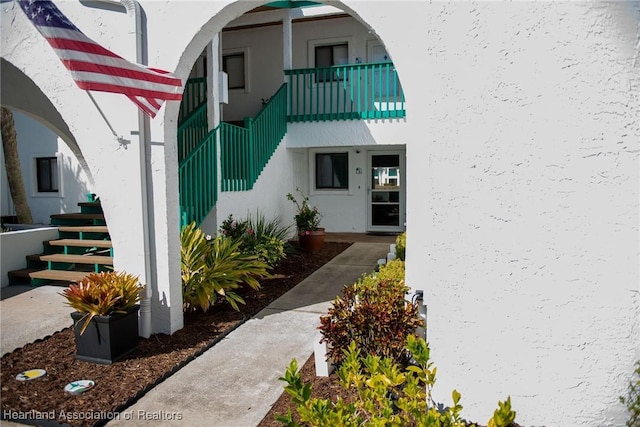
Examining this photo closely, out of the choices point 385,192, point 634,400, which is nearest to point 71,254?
point 634,400

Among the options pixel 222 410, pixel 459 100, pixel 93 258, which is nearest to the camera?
pixel 459 100

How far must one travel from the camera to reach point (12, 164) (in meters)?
9.16

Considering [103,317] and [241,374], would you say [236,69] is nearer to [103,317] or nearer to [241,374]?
[103,317]

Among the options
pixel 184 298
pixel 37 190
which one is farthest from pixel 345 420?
pixel 37 190

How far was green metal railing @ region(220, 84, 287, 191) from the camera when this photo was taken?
7.92 m

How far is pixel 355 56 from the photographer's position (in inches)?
451

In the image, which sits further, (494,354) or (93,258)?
(93,258)

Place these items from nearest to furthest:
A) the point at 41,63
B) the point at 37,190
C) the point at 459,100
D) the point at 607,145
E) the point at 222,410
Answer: the point at 607,145, the point at 459,100, the point at 222,410, the point at 41,63, the point at 37,190

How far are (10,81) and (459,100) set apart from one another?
283 inches

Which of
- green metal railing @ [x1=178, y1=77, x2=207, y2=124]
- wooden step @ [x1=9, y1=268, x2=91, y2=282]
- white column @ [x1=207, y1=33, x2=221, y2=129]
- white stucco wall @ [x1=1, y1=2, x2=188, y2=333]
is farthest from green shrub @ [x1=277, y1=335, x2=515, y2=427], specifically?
green metal railing @ [x1=178, y1=77, x2=207, y2=124]

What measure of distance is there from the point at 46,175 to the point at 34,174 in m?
0.28

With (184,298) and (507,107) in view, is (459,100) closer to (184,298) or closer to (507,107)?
(507,107)

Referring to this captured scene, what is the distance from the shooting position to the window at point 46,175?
1130cm

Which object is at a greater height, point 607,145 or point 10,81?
point 10,81
